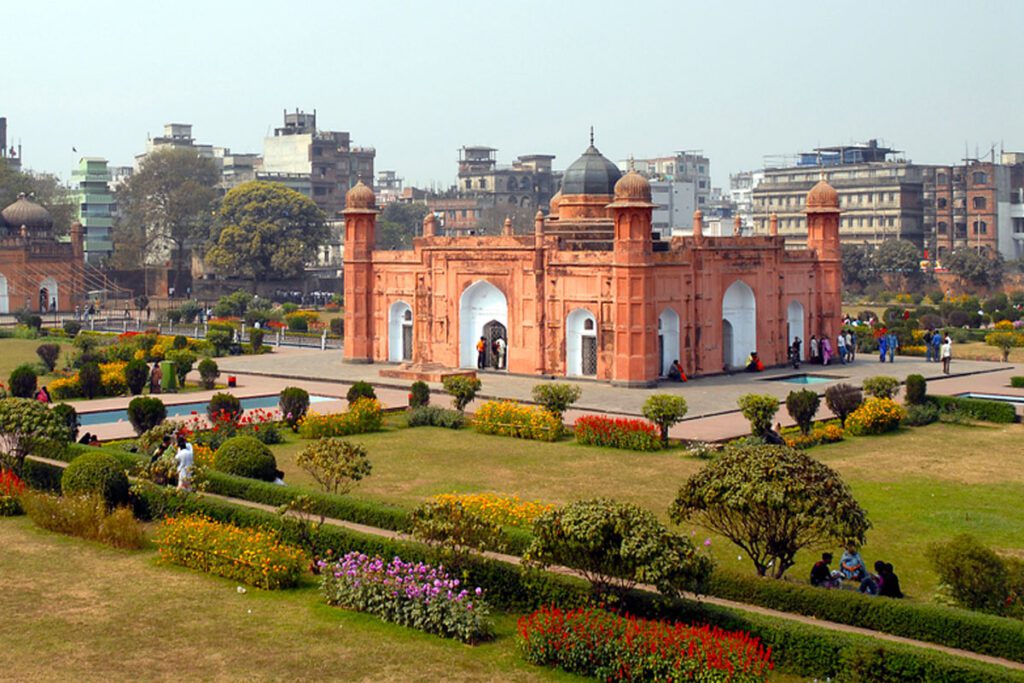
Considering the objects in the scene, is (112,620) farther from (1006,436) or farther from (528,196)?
(528,196)

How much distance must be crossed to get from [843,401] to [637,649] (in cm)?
1747

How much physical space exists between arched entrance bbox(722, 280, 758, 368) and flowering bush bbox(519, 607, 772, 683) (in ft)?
90.3

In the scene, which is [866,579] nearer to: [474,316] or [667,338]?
[667,338]

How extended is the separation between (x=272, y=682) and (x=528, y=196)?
327ft

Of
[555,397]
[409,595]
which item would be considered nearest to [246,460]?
[409,595]

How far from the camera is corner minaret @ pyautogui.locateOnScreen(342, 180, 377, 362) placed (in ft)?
141

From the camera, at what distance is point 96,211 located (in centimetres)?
9188

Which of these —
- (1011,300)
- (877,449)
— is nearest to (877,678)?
(877,449)

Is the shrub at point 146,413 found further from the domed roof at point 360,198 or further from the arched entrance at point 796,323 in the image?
the arched entrance at point 796,323

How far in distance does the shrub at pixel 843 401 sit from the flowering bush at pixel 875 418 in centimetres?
21

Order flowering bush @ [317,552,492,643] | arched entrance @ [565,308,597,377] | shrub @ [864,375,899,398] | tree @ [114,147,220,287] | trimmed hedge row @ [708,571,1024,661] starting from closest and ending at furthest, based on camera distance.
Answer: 1. trimmed hedge row @ [708,571,1024,661]
2. flowering bush @ [317,552,492,643]
3. shrub @ [864,375,899,398]
4. arched entrance @ [565,308,597,377]
5. tree @ [114,147,220,287]

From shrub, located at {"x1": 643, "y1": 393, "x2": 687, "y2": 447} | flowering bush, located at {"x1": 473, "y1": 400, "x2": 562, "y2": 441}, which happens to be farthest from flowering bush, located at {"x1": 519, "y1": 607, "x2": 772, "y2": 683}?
flowering bush, located at {"x1": 473, "y1": 400, "x2": 562, "y2": 441}

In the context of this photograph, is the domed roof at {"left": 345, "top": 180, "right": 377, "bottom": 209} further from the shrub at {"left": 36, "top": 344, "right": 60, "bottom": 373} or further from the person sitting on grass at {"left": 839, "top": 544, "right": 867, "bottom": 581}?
the person sitting on grass at {"left": 839, "top": 544, "right": 867, "bottom": 581}

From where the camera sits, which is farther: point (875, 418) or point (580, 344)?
point (580, 344)
